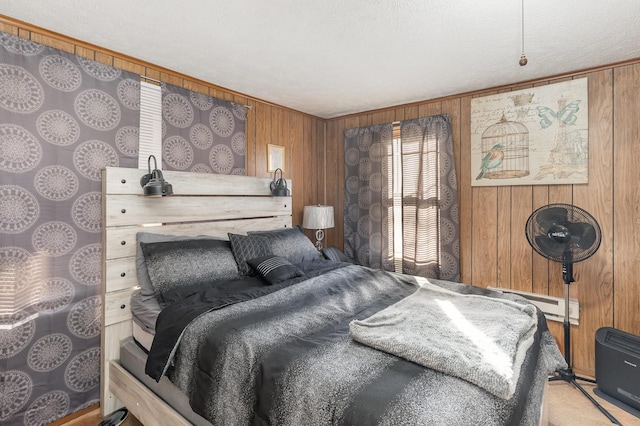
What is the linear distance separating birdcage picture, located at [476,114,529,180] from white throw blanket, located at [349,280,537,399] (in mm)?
1517

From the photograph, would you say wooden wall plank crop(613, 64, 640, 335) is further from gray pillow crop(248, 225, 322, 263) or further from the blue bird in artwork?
gray pillow crop(248, 225, 322, 263)

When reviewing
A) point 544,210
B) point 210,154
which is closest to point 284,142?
point 210,154

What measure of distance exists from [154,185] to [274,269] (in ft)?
3.28

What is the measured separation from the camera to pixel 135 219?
235 cm

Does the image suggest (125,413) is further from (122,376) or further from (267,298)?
(267,298)

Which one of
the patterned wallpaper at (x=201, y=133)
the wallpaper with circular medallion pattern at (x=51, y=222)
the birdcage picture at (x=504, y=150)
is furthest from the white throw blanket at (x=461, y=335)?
the patterned wallpaper at (x=201, y=133)

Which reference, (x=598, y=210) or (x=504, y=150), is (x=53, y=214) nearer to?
(x=504, y=150)

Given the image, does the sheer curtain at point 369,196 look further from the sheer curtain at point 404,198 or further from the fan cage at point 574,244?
the fan cage at point 574,244

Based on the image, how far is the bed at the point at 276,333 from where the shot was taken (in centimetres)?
112

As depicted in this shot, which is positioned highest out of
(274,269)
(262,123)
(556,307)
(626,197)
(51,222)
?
(262,123)

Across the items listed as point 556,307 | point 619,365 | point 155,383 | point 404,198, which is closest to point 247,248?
point 155,383

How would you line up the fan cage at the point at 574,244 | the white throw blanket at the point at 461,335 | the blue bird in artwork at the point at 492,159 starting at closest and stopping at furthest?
the white throw blanket at the point at 461,335, the fan cage at the point at 574,244, the blue bird in artwork at the point at 492,159

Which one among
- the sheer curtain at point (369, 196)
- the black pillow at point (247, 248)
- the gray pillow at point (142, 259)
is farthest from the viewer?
the sheer curtain at point (369, 196)

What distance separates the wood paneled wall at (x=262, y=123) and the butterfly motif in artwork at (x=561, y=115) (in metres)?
2.34
